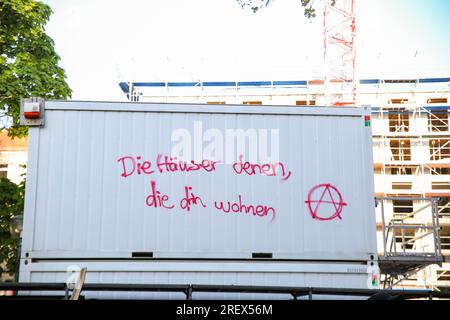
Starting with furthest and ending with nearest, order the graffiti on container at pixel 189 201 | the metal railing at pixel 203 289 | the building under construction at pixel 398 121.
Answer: the building under construction at pixel 398 121, the graffiti on container at pixel 189 201, the metal railing at pixel 203 289

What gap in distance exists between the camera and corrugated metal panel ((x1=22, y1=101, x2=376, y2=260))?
7.18 metres

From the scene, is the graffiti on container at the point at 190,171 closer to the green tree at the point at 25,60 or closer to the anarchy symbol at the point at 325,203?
the anarchy symbol at the point at 325,203

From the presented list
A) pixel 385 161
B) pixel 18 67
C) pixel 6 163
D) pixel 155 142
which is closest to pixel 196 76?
pixel 385 161

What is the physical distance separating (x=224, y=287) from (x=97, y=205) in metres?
2.08

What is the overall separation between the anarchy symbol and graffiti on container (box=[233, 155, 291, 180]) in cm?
46

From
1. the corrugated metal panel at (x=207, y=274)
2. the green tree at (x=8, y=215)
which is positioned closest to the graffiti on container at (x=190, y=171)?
the corrugated metal panel at (x=207, y=274)

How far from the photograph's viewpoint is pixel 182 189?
7344 mm

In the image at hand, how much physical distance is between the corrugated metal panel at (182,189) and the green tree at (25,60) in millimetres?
11025

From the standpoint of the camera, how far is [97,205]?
723cm

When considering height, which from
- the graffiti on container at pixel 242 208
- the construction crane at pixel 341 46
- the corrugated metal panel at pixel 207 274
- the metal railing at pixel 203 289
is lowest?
the metal railing at pixel 203 289

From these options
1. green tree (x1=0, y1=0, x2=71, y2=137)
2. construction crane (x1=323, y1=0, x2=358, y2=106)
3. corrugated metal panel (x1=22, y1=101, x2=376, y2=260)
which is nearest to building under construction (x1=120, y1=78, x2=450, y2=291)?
construction crane (x1=323, y1=0, x2=358, y2=106)

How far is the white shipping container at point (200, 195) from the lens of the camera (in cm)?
714

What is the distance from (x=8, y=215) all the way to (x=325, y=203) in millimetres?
12401
